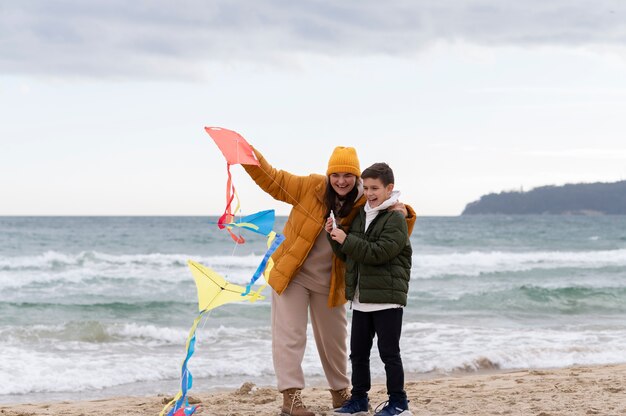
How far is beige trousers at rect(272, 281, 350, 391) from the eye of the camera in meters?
4.52

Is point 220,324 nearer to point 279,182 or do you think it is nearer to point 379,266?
point 279,182

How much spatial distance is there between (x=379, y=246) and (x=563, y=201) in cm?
9447

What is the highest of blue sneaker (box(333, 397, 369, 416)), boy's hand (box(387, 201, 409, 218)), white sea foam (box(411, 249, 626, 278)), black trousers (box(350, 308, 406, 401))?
boy's hand (box(387, 201, 409, 218))

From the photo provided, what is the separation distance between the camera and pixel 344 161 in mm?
4312

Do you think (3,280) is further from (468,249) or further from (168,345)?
(468,249)

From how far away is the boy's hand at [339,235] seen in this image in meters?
4.16

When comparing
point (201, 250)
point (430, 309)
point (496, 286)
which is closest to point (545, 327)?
point (430, 309)

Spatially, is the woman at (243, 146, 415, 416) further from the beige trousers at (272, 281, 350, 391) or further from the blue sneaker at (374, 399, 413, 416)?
the blue sneaker at (374, 399, 413, 416)

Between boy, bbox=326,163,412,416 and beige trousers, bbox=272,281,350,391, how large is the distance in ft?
0.90

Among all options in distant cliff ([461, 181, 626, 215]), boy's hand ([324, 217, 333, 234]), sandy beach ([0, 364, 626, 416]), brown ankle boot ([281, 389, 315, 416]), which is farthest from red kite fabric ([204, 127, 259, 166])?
distant cliff ([461, 181, 626, 215])

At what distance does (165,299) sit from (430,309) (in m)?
5.09

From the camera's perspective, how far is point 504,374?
7.15 metres

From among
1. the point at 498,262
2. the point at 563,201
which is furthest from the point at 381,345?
the point at 563,201

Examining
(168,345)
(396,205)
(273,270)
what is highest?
(396,205)
